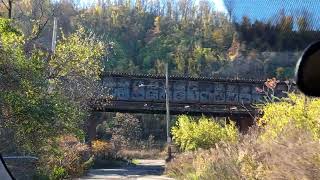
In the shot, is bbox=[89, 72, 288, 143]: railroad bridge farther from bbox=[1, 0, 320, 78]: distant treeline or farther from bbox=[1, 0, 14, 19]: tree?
bbox=[1, 0, 14, 19]: tree

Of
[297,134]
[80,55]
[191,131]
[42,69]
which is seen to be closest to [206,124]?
[191,131]

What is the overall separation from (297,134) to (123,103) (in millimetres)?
53803

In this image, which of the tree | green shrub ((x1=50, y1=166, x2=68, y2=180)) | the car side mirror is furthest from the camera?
the tree

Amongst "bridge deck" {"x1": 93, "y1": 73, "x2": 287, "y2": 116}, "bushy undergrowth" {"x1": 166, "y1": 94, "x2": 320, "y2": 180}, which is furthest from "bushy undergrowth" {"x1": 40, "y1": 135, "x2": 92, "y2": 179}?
"bridge deck" {"x1": 93, "y1": 73, "x2": 287, "y2": 116}

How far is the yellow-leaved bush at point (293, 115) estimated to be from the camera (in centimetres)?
1575

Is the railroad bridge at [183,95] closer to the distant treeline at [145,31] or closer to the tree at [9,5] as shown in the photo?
the distant treeline at [145,31]

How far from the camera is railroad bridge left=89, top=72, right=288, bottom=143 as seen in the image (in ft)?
206

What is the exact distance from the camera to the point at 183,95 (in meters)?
66.8

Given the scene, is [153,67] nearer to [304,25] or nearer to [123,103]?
[123,103]

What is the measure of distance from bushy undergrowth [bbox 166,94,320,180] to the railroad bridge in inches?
1614

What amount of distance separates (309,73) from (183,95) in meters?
63.2

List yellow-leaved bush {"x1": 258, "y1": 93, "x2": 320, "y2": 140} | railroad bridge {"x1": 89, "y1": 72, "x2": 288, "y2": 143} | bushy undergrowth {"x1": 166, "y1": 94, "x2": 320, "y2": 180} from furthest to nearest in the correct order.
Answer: railroad bridge {"x1": 89, "y1": 72, "x2": 288, "y2": 143} → yellow-leaved bush {"x1": 258, "y1": 93, "x2": 320, "y2": 140} → bushy undergrowth {"x1": 166, "y1": 94, "x2": 320, "y2": 180}

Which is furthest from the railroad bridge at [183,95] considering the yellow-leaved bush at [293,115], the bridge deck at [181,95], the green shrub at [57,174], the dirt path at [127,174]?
the yellow-leaved bush at [293,115]

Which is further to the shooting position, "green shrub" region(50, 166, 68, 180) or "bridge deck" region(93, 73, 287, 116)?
"bridge deck" region(93, 73, 287, 116)
